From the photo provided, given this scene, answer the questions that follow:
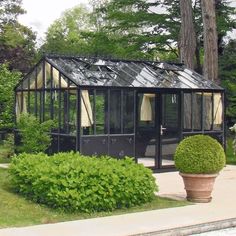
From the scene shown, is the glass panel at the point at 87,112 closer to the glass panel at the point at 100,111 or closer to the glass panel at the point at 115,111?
the glass panel at the point at 100,111

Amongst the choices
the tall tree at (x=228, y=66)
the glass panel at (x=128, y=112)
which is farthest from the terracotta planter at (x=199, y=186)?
the tall tree at (x=228, y=66)

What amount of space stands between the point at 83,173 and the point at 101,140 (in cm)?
484

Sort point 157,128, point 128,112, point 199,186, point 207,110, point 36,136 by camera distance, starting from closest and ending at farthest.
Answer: point 199,186 < point 36,136 < point 128,112 < point 157,128 < point 207,110

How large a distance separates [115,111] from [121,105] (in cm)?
25

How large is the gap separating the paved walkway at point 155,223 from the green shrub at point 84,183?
0.51m

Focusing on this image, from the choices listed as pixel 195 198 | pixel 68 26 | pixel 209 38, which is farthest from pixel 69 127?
pixel 68 26

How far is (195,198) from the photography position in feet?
34.9

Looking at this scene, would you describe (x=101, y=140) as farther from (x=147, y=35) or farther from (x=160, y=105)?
(x=147, y=35)

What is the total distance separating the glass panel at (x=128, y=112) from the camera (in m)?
15.0

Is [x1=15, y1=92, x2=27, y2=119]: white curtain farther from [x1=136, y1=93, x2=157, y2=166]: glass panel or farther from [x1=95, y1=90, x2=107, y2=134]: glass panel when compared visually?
[x1=136, y1=93, x2=157, y2=166]: glass panel

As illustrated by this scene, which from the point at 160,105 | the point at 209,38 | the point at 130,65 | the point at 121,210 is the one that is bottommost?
the point at 121,210

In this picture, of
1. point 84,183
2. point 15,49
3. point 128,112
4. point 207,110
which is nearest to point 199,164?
point 84,183

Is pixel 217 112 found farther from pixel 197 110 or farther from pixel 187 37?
pixel 187 37

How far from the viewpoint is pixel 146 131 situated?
1562cm
